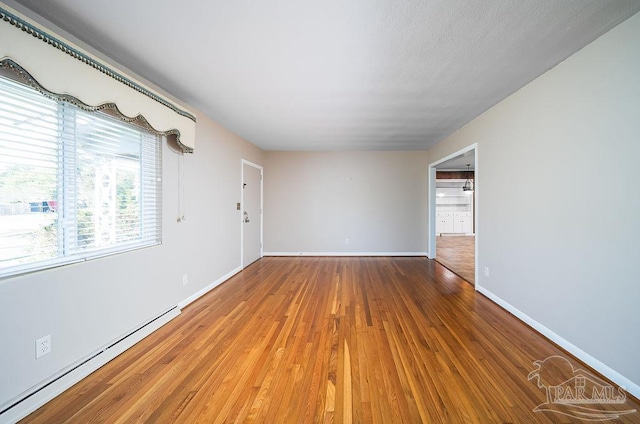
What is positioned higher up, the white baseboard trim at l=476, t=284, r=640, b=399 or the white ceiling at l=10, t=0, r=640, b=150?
the white ceiling at l=10, t=0, r=640, b=150

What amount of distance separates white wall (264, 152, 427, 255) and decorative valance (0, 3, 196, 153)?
11.6ft

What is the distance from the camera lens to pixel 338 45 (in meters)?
1.88

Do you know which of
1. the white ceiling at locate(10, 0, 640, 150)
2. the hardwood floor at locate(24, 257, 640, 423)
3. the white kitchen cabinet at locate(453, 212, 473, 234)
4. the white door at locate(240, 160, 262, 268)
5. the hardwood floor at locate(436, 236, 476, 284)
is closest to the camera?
the hardwood floor at locate(24, 257, 640, 423)

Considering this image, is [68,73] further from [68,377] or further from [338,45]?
[68,377]

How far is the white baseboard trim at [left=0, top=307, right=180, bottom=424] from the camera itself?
1.40m

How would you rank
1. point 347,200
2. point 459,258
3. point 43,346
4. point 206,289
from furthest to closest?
1. point 347,200
2. point 459,258
3. point 206,289
4. point 43,346

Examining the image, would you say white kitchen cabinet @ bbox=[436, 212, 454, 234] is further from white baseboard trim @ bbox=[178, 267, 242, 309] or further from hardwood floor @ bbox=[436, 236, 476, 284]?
white baseboard trim @ bbox=[178, 267, 242, 309]

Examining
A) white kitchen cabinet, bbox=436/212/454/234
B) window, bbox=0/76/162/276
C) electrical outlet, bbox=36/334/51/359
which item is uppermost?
window, bbox=0/76/162/276

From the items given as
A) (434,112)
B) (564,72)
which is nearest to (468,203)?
(434,112)

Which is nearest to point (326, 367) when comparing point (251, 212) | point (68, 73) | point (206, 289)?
point (206, 289)

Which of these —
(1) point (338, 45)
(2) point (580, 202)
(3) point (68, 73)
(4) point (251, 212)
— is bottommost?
(4) point (251, 212)

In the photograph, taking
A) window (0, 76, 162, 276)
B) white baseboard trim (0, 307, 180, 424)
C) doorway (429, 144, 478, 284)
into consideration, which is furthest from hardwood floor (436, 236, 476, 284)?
window (0, 76, 162, 276)

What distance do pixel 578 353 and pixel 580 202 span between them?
122 cm

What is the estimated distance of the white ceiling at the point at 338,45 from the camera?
1539 millimetres
